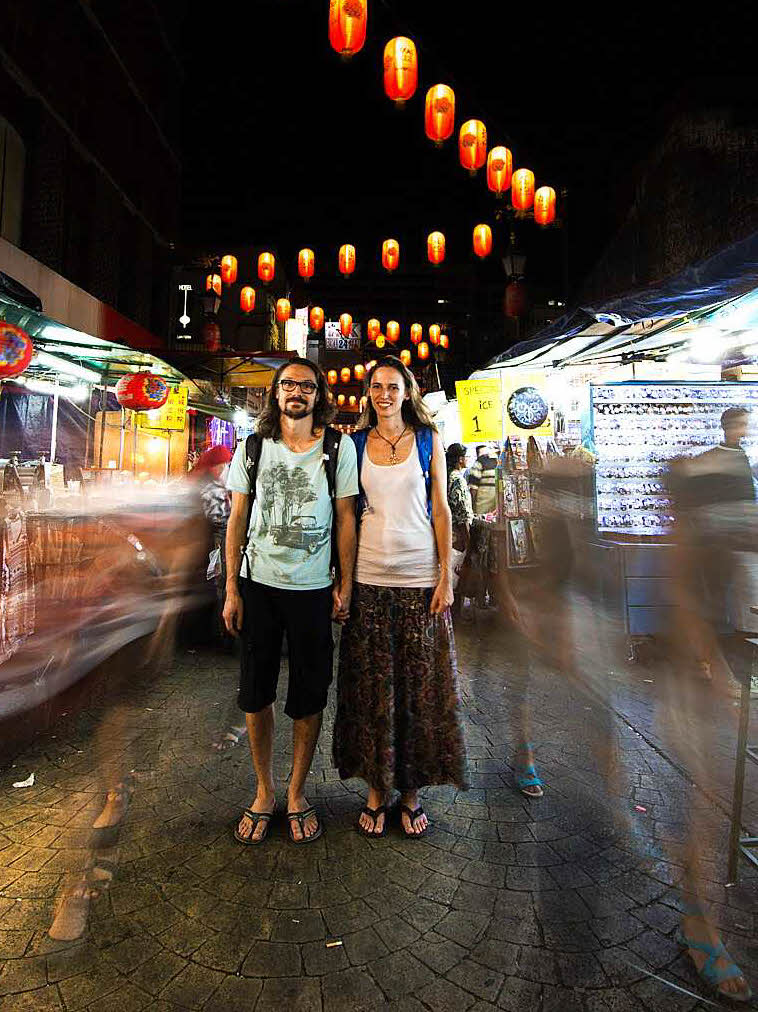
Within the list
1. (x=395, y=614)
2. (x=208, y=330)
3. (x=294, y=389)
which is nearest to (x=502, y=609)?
(x=395, y=614)

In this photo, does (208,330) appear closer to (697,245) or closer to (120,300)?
(120,300)

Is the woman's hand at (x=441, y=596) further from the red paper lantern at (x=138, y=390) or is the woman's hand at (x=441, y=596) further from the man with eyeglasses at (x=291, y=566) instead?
the red paper lantern at (x=138, y=390)

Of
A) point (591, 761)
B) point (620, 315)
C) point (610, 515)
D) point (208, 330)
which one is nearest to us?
point (591, 761)

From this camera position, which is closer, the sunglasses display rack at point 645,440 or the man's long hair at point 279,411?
the man's long hair at point 279,411

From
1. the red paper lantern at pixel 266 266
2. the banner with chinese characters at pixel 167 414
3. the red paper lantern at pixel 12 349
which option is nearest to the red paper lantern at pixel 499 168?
the banner with chinese characters at pixel 167 414

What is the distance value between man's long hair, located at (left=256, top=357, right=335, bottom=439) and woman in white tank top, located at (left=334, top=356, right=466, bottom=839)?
30 centimetres

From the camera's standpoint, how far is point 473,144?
998 cm

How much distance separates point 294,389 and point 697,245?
11185 mm

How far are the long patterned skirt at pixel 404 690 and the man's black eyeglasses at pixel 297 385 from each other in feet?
3.52

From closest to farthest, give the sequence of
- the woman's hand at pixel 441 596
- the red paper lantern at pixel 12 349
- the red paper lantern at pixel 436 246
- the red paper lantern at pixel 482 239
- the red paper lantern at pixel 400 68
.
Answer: the woman's hand at pixel 441 596
the red paper lantern at pixel 12 349
the red paper lantern at pixel 400 68
the red paper lantern at pixel 482 239
the red paper lantern at pixel 436 246

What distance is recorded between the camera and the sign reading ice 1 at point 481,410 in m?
7.61

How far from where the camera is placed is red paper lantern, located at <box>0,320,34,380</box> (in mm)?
4699

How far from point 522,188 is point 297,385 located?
10.7 meters

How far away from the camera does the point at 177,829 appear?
277 cm
